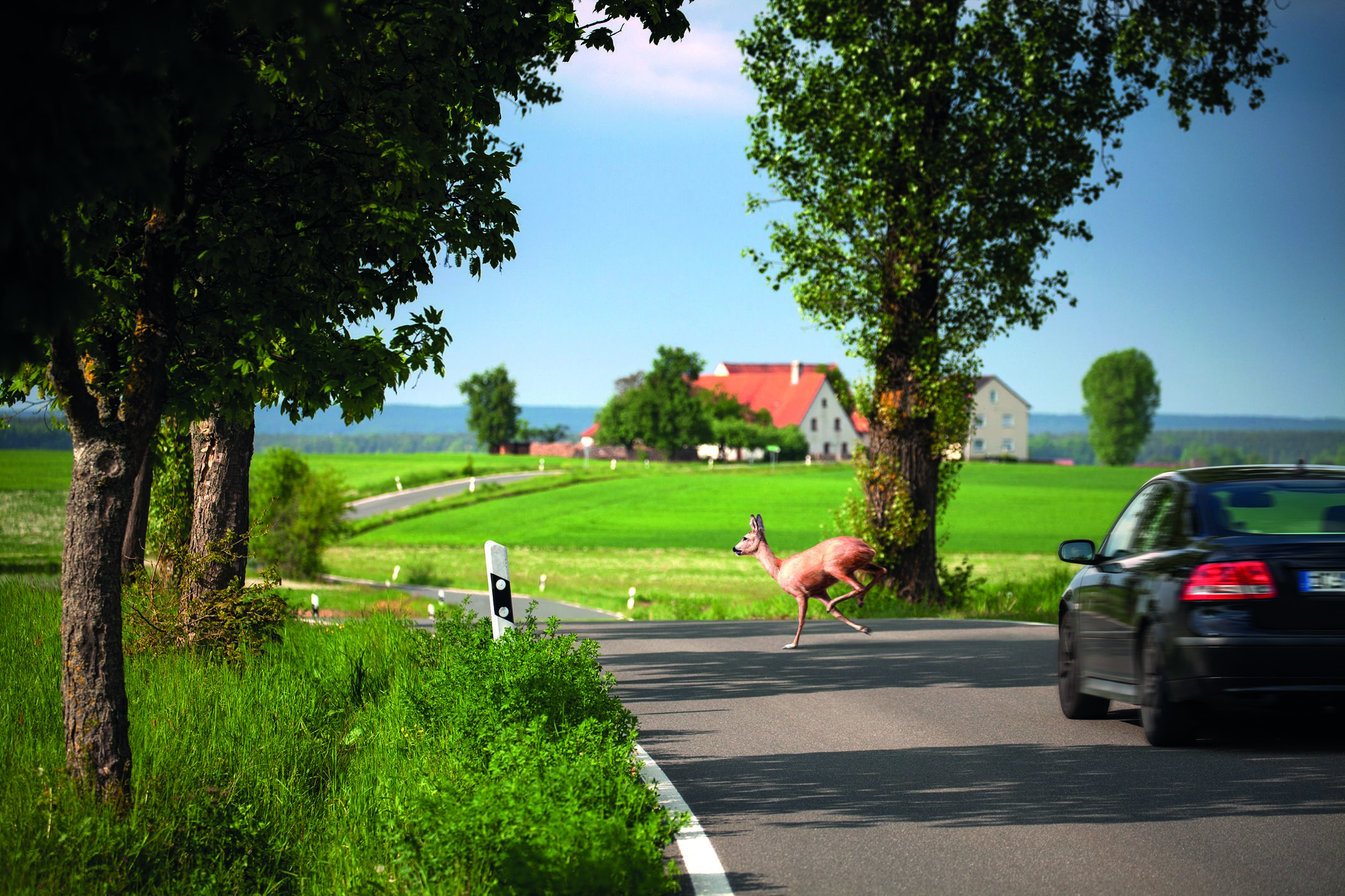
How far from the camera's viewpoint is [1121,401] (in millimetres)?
162375

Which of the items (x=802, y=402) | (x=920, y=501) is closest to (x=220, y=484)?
(x=920, y=501)

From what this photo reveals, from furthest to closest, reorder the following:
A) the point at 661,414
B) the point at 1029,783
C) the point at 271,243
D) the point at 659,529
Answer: the point at 661,414
the point at 659,529
the point at 1029,783
the point at 271,243

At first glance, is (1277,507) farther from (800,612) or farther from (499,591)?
(800,612)

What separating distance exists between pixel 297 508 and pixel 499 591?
30056mm

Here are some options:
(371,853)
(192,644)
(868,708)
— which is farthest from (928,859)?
(192,644)

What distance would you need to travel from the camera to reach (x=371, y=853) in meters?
5.18

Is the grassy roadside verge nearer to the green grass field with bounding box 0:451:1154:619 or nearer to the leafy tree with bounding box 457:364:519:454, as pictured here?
the green grass field with bounding box 0:451:1154:619

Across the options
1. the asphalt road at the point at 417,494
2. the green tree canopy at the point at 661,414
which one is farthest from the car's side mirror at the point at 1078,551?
the green tree canopy at the point at 661,414

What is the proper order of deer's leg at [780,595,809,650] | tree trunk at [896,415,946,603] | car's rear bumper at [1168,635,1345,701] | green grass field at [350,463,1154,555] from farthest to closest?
green grass field at [350,463,1154,555], tree trunk at [896,415,946,603], deer's leg at [780,595,809,650], car's rear bumper at [1168,635,1345,701]

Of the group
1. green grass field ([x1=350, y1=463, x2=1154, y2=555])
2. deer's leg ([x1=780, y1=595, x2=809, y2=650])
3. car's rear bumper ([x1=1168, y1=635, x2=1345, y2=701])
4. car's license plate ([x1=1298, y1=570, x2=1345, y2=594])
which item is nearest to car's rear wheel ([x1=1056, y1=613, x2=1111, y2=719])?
car's rear bumper ([x1=1168, y1=635, x2=1345, y2=701])

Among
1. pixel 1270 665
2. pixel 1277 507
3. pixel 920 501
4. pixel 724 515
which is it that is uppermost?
pixel 1277 507

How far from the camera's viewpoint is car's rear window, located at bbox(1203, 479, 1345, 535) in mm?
7715

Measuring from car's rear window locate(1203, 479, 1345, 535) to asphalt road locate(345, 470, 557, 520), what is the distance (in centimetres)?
6104

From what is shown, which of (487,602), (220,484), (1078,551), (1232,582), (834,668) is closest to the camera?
(1232,582)
